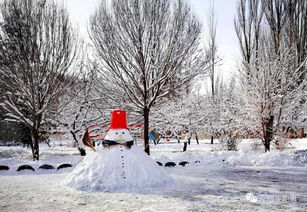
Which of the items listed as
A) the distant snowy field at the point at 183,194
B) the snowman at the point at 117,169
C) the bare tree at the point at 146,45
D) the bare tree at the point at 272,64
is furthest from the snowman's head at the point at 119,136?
the bare tree at the point at 272,64

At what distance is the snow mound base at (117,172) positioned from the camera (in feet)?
19.9

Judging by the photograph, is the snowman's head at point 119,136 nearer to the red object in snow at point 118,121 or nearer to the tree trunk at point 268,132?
the red object in snow at point 118,121

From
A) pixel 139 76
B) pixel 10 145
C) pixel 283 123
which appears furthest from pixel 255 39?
pixel 10 145

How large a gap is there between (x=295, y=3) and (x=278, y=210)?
13.6 metres

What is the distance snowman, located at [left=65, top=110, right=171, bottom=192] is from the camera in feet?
20.0

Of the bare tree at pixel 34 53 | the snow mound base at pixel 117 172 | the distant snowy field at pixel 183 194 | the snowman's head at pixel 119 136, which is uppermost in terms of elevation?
the bare tree at pixel 34 53

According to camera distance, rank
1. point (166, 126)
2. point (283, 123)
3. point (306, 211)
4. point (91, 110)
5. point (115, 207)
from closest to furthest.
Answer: point (306, 211)
point (115, 207)
point (283, 123)
point (91, 110)
point (166, 126)

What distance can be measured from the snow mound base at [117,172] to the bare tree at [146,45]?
13.4ft

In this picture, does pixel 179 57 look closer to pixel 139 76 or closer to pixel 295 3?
pixel 139 76

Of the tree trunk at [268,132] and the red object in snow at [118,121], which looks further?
the tree trunk at [268,132]

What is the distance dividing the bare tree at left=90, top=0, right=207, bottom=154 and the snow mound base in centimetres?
409

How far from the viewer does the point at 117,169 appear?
6305mm

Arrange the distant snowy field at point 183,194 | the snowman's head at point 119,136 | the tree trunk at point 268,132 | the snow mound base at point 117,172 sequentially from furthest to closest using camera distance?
1. the tree trunk at point 268,132
2. the snowman's head at point 119,136
3. the snow mound base at point 117,172
4. the distant snowy field at point 183,194

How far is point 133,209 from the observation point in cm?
450
